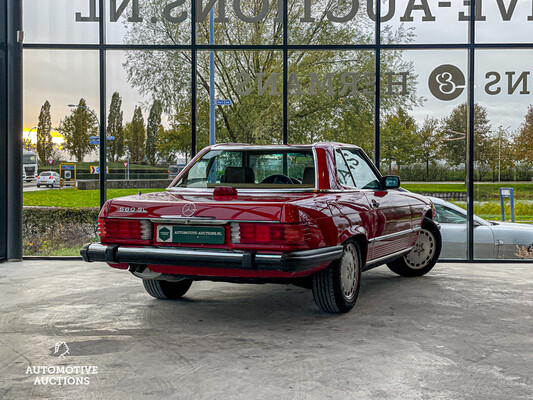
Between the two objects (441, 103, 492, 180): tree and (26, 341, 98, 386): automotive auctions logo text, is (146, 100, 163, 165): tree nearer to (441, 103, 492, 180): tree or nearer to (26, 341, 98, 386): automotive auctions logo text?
(441, 103, 492, 180): tree

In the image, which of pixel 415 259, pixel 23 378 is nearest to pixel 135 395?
pixel 23 378

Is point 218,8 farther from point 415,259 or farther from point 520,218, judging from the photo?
point 520,218

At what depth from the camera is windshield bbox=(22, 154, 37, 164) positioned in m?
9.63

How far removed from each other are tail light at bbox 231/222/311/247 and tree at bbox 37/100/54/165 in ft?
19.9

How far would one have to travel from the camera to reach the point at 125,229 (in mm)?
5273

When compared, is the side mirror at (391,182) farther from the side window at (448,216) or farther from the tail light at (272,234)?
the side window at (448,216)

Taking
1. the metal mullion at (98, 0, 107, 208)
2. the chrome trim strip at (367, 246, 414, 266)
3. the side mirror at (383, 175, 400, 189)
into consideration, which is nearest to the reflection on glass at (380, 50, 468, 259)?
the chrome trim strip at (367, 246, 414, 266)

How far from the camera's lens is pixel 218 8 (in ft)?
32.4

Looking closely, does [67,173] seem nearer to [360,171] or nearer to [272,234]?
[360,171]

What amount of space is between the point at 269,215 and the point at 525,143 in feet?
21.1

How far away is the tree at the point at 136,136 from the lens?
393 inches

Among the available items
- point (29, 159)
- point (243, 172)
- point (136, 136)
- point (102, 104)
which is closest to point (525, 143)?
point (243, 172)

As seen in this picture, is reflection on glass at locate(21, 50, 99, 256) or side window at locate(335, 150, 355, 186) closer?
side window at locate(335, 150, 355, 186)

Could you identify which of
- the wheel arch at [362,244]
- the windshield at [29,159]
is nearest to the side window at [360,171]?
the wheel arch at [362,244]
